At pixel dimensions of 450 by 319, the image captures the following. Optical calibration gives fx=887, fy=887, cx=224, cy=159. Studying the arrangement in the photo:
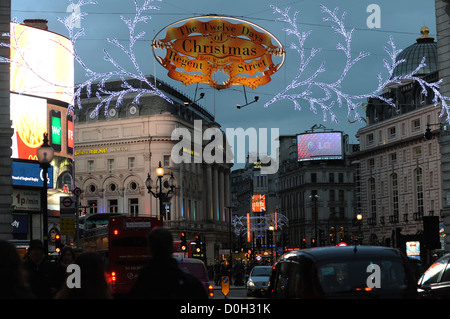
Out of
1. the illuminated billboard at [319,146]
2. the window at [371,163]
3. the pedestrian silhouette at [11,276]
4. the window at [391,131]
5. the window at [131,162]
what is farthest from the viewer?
the illuminated billboard at [319,146]

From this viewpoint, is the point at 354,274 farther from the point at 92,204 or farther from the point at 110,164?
the point at 110,164

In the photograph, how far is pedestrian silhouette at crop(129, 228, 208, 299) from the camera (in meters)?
7.91

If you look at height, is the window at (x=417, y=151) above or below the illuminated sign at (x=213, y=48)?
above

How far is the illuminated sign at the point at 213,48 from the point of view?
966 inches

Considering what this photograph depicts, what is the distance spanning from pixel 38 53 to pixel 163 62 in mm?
44423

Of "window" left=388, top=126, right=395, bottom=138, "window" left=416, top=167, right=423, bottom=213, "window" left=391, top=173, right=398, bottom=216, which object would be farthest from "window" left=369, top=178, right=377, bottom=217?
"window" left=416, top=167, right=423, bottom=213

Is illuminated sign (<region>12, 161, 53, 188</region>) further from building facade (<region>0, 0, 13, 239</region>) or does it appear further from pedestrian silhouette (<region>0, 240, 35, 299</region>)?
pedestrian silhouette (<region>0, 240, 35, 299</region>)

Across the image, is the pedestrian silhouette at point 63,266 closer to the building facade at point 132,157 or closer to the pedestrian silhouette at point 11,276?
the pedestrian silhouette at point 11,276

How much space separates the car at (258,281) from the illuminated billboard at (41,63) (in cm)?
2793

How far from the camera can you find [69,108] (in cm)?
7056

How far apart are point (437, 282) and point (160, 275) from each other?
9.85 m

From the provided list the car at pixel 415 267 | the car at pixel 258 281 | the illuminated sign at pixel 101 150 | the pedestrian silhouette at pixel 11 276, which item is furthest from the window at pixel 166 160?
the pedestrian silhouette at pixel 11 276
